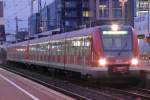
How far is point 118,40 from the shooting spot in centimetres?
2494

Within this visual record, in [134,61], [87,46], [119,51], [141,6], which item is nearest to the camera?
[134,61]

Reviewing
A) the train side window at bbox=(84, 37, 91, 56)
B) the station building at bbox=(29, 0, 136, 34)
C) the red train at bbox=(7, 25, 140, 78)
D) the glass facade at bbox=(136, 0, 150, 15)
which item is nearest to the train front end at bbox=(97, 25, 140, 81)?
the red train at bbox=(7, 25, 140, 78)

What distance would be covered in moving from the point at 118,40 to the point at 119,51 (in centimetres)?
74

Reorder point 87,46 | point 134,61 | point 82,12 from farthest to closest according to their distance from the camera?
point 82,12 → point 87,46 → point 134,61

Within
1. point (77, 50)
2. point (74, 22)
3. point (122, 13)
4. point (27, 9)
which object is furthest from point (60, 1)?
point (77, 50)

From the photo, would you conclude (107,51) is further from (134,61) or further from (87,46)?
(87,46)

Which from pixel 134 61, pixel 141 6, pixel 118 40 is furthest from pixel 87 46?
pixel 141 6

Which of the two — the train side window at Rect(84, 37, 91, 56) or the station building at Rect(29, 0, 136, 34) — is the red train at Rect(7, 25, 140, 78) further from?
the station building at Rect(29, 0, 136, 34)

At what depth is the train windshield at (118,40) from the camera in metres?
24.6

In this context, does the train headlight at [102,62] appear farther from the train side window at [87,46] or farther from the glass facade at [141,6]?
the glass facade at [141,6]

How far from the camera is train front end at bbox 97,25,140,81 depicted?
934 inches

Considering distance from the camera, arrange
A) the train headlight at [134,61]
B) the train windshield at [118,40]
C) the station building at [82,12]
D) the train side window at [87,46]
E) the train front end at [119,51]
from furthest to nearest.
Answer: the station building at [82,12] → the train side window at [87,46] → the train windshield at [118,40] → the train headlight at [134,61] → the train front end at [119,51]

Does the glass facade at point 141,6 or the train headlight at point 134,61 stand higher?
the glass facade at point 141,6

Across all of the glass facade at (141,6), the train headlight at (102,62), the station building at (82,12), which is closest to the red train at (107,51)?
the train headlight at (102,62)
